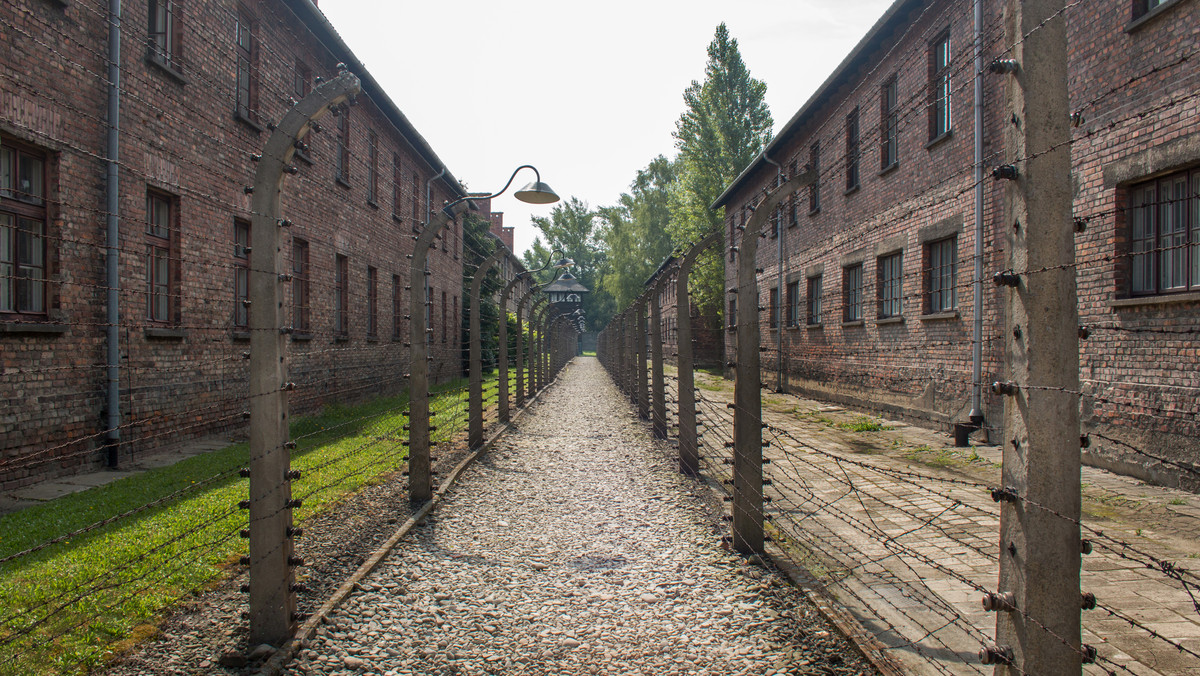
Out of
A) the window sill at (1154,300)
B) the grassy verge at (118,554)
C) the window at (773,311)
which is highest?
the window at (773,311)

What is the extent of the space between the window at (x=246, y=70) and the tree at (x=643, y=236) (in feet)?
140

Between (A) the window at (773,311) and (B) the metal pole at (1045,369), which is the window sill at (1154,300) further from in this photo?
(A) the window at (773,311)

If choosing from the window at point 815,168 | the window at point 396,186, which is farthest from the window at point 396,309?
the window at point 815,168

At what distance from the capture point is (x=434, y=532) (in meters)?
5.62

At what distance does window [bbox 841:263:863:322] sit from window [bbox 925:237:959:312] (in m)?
2.36

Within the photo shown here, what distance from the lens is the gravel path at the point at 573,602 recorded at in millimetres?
3357

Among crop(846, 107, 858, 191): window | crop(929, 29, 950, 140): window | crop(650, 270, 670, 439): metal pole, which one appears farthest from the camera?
crop(846, 107, 858, 191): window

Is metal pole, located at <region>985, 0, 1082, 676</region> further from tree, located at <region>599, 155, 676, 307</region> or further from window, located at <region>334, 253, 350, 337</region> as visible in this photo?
tree, located at <region>599, 155, 676, 307</region>

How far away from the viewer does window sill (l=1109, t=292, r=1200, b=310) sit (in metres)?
6.73

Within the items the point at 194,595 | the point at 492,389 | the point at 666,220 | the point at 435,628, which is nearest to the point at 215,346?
the point at 194,595

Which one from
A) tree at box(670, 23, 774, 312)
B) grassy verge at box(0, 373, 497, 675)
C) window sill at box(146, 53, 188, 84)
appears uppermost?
tree at box(670, 23, 774, 312)

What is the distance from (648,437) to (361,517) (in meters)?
5.88

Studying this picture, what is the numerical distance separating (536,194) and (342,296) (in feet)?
28.6

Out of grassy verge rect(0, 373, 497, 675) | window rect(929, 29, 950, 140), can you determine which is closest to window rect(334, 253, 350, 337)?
grassy verge rect(0, 373, 497, 675)
